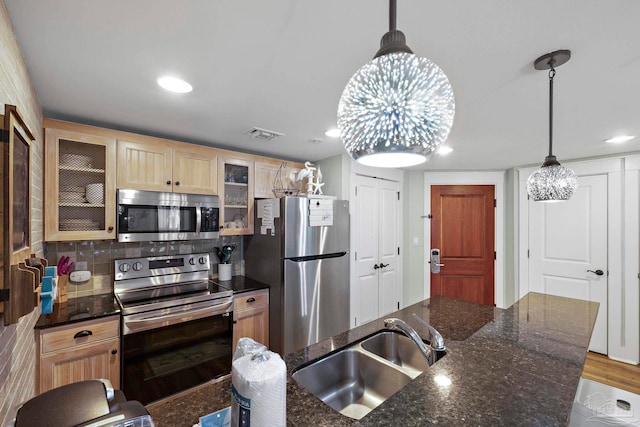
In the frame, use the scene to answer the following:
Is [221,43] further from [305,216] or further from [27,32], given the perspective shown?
[305,216]

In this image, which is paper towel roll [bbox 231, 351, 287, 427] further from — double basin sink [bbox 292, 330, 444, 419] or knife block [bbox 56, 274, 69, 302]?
knife block [bbox 56, 274, 69, 302]

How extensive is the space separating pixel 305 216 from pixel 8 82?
1953mm

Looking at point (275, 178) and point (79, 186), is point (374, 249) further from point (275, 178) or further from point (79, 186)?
point (79, 186)

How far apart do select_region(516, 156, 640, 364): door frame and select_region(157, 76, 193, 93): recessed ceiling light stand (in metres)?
4.01

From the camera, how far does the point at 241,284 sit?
2674 mm

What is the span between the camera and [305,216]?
8.67 ft

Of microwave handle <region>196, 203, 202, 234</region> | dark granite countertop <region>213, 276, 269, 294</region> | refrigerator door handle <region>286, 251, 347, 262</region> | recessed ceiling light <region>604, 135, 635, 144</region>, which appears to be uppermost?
recessed ceiling light <region>604, 135, 635, 144</region>

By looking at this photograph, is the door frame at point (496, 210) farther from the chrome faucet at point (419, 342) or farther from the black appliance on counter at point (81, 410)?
the black appliance on counter at point (81, 410)

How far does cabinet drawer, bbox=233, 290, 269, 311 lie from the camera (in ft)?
8.02

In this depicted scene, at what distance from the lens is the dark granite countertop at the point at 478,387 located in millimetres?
828

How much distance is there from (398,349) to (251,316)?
142 centimetres

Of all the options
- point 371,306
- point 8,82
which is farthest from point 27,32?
point 371,306

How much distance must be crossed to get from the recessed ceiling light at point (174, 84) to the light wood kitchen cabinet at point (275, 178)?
1.24 metres

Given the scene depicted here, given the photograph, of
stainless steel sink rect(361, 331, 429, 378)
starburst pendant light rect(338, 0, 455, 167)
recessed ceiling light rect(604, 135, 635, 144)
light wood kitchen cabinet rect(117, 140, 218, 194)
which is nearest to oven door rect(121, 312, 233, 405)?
light wood kitchen cabinet rect(117, 140, 218, 194)
